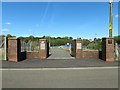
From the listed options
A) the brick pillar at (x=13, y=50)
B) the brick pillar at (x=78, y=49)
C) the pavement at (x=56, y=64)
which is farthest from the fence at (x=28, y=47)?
the brick pillar at (x=78, y=49)

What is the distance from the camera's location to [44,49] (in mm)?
30188

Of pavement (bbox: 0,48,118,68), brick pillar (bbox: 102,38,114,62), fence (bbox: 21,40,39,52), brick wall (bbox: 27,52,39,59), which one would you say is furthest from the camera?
brick wall (bbox: 27,52,39,59)

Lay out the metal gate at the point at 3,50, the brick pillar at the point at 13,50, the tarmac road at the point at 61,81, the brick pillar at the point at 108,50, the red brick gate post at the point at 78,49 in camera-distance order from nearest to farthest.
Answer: the tarmac road at the point at 61,81 < the brick pillar at the point at 13,50 < the metal gate at the point at 3,50 < the brick pillar at the point at 108,50 < the red brick gate post at the point at 78,49

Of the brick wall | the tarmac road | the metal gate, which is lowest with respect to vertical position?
the tarmac road

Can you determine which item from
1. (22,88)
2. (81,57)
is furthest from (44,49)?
(22,88)

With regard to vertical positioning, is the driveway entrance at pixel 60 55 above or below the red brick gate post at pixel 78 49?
below

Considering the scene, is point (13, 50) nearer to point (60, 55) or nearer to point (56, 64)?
point (56, 64)

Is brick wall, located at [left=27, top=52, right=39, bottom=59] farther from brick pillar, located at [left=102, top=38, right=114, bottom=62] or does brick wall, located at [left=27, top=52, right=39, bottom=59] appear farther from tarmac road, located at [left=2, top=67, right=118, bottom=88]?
tarmac road, located at [left=2, top=67, right=118, bottom=88]

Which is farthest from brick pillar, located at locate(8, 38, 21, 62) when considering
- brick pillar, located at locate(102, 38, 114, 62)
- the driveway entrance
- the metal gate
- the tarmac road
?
the tarmac road

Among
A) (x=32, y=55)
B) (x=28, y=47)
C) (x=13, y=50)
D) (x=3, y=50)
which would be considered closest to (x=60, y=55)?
(x=28, y=47)

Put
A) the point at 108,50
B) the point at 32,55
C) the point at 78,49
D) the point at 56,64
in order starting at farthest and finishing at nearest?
the point at 78,49, the point at 32,55, the point at 108,50, the point at 56,64

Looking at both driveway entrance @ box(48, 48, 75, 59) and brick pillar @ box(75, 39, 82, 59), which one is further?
driveway entrance @ box(48, 48, 75, 59)

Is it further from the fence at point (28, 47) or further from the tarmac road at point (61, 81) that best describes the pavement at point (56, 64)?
the tarmac road at point (61, 81)

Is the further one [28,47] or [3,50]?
[28,47]
